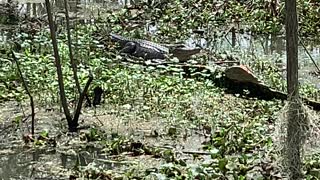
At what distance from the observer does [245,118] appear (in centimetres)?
671

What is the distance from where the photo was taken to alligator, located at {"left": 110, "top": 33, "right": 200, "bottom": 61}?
31.7ft

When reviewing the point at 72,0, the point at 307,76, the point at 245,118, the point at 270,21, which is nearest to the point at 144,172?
the point at 245,118

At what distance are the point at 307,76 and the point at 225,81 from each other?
1.33 metres

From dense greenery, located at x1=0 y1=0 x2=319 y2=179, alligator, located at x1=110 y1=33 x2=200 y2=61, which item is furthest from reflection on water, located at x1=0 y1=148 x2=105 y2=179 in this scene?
alligator, located at x1=110 y1=33 x2=200 y2=61

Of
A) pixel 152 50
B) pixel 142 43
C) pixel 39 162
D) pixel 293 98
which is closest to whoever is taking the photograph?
pixel 293 98

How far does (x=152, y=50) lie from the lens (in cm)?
991

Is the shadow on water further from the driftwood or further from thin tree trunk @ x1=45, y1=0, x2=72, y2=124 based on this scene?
the driftwood

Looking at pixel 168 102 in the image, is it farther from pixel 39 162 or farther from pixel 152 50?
pixel 152 50

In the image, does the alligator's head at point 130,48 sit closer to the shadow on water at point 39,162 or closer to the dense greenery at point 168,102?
the dense greenery at point 168,102

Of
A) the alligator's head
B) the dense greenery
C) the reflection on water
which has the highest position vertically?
the alligator's head

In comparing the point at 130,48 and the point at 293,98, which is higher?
the point at 293,98

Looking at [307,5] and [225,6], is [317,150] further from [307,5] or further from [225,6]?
[225,6]

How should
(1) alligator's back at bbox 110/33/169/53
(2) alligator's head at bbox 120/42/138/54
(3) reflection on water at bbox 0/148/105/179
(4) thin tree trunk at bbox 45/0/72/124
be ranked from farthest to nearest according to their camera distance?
1. (2) alligator's head at bbox 120/42/138/54
2. (1) alligator's back at bbox 110/33/169/53
3. (4) thin tree trunk at bbox 45/0/72/124
4. (3) reflection on water at bbox 0/148/105/179

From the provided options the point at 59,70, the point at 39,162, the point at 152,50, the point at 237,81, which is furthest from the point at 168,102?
the point at 152,50
